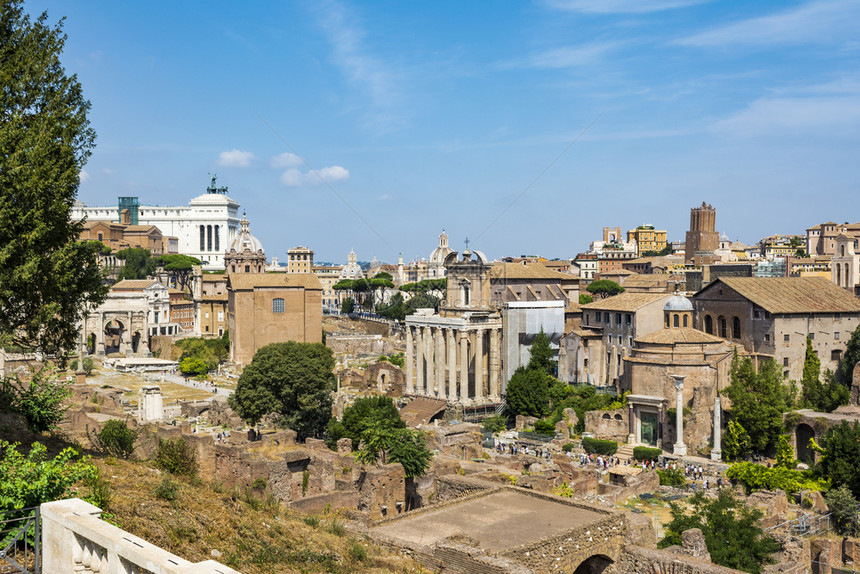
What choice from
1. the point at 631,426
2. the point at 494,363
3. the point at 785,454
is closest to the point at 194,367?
the point at 494,363

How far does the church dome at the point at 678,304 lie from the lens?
42.8 metres

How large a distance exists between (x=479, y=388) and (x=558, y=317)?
295 inches

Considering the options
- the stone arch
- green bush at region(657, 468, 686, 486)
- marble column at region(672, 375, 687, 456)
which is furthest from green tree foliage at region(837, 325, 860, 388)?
green bush at region(657, 468, 686, 486)

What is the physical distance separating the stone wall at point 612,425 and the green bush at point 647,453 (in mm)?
2535

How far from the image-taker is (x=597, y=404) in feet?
135

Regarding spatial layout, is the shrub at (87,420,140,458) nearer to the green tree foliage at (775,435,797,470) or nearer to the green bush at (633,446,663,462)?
the green bush at (633,446,663,462)

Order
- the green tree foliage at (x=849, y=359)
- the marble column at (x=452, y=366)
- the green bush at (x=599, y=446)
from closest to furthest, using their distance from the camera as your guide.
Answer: the green bush at (x=599, y=446), the green tree foliage at (x=849, y=359), the marble column at (x=452, y=366)

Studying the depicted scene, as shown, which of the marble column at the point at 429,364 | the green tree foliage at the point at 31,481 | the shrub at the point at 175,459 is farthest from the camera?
the marble column at the point at 429,364

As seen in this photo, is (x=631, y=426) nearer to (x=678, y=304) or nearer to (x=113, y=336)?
(x=678, y=304)

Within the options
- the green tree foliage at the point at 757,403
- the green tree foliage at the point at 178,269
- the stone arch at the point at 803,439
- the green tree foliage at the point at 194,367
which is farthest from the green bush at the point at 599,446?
the green tree foliage at the point at 178,269

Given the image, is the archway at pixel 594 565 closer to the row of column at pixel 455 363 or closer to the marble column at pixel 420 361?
the row of column at pixel 455 363

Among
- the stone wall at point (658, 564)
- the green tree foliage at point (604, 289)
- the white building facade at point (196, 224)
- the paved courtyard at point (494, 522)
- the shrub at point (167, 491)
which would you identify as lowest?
the stone wall at point (658, 564)

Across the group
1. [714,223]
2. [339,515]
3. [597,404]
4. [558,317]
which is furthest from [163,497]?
[714,223]

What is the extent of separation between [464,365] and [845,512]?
26.5 m
